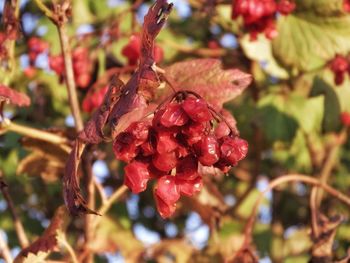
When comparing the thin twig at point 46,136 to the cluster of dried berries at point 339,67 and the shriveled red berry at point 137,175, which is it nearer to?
the shriveled red berry at point 137,175

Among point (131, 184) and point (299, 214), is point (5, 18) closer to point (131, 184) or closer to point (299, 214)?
point (131, 184)

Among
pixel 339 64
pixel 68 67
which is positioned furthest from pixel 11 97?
pixel 339 64

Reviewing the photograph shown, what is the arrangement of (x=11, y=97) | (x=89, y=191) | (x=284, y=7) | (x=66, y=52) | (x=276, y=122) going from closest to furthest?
1. (x=11, y=97)
2. (x=66, y=52)
3. (x=89, y=191)
4. (x=284, y=7)
5. (x=276, y=122)

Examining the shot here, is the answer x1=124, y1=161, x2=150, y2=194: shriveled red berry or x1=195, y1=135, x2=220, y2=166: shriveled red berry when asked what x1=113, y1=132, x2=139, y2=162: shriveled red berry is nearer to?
x1=124, y1=161, x2=150, y2=194: shriveled red berry

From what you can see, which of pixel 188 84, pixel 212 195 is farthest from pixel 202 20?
pixel 188 84

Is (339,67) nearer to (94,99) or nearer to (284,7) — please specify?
(284,7)

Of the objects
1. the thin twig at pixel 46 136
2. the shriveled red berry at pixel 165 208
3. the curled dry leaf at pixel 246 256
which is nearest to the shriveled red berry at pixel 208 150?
the shriveled red berry at pixel 165 208
